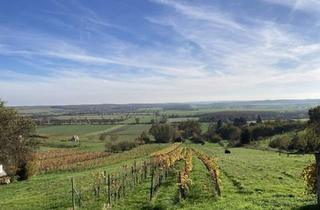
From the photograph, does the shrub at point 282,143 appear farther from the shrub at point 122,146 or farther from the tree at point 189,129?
the tree at point 189,129

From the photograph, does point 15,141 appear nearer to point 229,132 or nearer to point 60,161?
point 60,161

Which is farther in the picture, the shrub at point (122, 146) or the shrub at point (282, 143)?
the shrub at point (122, 146)

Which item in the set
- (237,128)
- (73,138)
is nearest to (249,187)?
(73,138)

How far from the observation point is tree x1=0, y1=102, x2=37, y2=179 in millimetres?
55906

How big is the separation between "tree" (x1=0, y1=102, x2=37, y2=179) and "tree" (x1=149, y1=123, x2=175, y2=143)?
2888 inches

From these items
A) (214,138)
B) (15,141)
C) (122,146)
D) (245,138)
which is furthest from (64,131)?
(15,141)

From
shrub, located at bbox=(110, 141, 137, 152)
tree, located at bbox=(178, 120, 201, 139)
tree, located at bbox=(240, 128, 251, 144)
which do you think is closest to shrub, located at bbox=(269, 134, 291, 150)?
tree, located at bbox=(240, 128, 251, 144)

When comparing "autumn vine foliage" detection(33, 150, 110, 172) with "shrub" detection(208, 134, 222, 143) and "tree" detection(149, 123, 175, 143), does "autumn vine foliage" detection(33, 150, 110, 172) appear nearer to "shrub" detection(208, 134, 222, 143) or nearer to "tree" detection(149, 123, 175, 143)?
"tree" detection(149, 123, 175, 143)

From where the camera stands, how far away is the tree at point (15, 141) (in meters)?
→ 55.9

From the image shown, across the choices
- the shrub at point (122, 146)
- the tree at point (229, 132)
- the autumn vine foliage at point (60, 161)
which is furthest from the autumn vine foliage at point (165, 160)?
the tree at point (229, 132)

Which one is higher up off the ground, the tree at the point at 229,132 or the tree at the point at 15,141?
the tree at the point at 15,141

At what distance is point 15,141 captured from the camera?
58500 mm

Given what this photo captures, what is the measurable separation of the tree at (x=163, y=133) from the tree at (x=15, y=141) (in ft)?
241

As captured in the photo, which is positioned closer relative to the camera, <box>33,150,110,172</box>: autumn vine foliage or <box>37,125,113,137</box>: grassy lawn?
<box>33,150,110,172</box>: autumn vine foliage
